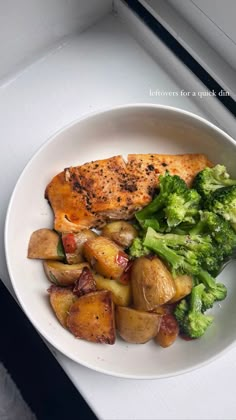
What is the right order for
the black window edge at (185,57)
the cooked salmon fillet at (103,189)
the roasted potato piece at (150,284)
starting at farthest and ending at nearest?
the black window edge at (185,57) < the cooked salmon fillet at (103,189) < the roasted potato piece at (150,284)

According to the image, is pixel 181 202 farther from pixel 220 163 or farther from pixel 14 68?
pixel 14 68

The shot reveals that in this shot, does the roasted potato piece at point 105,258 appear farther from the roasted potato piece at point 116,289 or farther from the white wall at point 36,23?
the white wall at point 36,23

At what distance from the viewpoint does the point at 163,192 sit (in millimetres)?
1423

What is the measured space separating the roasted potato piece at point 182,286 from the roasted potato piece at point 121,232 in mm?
160

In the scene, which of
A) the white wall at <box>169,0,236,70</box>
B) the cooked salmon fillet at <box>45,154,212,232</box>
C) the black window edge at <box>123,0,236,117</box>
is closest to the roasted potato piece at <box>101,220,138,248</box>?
the cooked salmon fillet at <box>45,154,212,232</box>

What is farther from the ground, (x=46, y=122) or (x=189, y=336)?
(x=46, y=122)

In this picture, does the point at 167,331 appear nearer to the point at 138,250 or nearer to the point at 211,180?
the point at 138,250

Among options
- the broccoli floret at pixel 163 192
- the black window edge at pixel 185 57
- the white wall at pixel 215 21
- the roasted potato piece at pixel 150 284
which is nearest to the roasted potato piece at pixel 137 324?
the roasted potato piece at pixel 150 284

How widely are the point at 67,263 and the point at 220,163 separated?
0.51 metres

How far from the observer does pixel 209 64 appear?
1.60m

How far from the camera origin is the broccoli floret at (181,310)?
55.2 inches

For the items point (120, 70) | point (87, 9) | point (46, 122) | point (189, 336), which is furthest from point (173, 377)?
point (87, 9)

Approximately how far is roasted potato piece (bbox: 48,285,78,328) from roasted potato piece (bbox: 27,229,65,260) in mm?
94

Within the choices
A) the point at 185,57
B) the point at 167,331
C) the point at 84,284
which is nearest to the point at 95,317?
the point at 84,284
